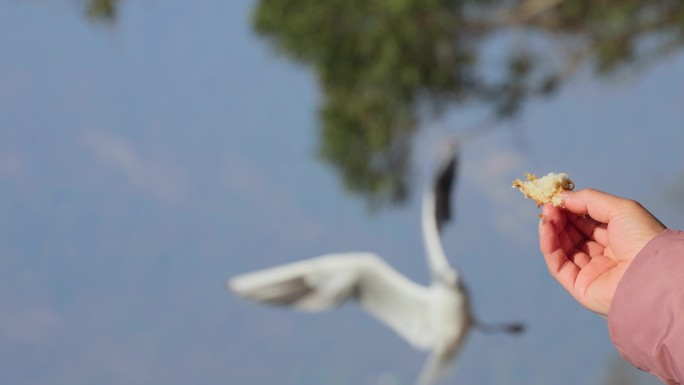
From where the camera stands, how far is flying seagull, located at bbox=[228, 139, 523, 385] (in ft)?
6.05

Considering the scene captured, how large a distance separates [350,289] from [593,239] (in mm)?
1470

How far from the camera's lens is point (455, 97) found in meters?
2.18

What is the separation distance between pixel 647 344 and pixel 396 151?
69.9 inches

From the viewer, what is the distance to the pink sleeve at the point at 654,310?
1.08 ft

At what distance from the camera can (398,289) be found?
1.88m

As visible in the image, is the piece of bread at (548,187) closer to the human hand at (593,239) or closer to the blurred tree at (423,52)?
the human hand at (593,239)

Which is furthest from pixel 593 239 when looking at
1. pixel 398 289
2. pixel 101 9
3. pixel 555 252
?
pixel 101 9

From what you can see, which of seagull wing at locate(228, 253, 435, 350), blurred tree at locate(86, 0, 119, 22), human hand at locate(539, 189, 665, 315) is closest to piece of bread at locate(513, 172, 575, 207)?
human hand at locate(539, 189, 665, 315)

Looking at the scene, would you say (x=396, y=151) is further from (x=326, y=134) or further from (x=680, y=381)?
(x=680, y=381)

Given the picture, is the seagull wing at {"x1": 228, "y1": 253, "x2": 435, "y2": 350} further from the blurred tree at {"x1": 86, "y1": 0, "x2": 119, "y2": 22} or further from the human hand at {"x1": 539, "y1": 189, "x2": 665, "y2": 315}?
the human hand at {"x1": 539, "y1": 189, "x2": 665, "y2": 315}

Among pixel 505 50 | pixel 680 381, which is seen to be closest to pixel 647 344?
pixel 680 381

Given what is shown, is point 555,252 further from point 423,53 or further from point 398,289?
point 423,53

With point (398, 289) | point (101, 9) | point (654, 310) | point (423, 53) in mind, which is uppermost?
point (101, 9)

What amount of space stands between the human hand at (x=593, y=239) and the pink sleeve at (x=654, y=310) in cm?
3
